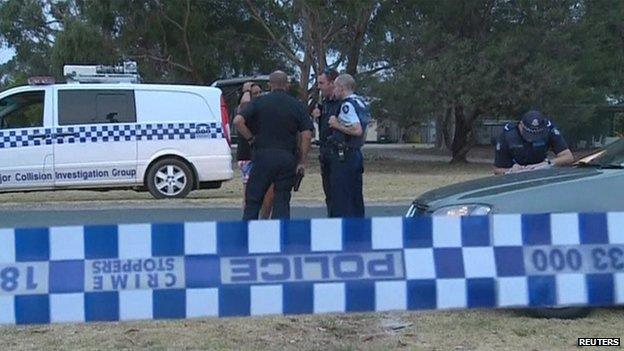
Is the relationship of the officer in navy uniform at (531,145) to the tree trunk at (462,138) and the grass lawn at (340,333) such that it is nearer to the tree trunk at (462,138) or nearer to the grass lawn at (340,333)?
the grass lawn at (340,333)

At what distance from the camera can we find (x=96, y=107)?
12.2m

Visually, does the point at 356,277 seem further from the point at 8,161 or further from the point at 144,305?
the point at 8,161

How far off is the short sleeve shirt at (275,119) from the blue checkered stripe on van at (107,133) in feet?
17.6

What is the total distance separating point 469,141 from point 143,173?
19896mm

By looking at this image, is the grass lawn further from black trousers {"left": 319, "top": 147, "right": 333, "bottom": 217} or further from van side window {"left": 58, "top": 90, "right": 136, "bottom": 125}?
van side window {"left": 58, "top": 90, "right": 136, "bottom": 125}

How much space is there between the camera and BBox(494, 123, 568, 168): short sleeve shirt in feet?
23.3

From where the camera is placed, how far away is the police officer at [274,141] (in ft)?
23.3

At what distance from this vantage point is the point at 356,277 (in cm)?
493

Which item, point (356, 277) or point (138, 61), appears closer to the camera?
point (356, 277)

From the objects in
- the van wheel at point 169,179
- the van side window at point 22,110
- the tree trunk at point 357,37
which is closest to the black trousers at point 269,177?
the van wheel at point 169,179

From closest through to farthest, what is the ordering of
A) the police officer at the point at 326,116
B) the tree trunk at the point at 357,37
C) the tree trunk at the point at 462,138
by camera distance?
the police officer at the point at 326,116, the tree trunk at the point at 357,37, the tree trunk at the point at 462,138

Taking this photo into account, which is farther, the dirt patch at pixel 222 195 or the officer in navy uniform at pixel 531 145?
the dirt patch at pixel 222 195

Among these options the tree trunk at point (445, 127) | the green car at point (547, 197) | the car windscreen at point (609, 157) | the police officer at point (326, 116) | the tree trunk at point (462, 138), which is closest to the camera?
the green car at point (547, 197)

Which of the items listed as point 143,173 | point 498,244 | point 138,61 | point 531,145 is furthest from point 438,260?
point 138,61
